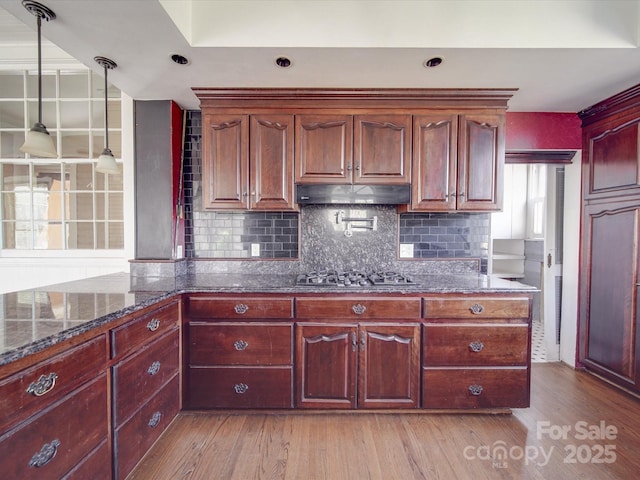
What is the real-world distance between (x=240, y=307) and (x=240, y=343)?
0.79ft

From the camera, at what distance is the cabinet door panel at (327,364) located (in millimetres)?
2018

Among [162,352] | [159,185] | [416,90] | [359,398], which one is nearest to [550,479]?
[359,398]

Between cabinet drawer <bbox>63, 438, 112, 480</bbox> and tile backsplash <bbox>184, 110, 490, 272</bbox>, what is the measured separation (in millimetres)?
1520

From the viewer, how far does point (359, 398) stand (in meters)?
2.03

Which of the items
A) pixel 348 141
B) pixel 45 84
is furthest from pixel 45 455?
pixel 45 84

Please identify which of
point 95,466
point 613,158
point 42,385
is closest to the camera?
point 42,385

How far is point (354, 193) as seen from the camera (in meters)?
2.31

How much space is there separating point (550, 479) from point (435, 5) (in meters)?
2.65

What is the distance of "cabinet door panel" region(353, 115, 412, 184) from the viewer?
89.0 inches

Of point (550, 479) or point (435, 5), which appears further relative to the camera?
point (435, 5)

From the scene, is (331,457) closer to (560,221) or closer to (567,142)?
(560,221)

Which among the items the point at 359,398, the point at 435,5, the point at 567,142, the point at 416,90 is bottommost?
the point at 359,398

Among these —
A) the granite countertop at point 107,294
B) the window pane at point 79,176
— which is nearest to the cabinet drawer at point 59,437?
the granite countertop at point 107,294

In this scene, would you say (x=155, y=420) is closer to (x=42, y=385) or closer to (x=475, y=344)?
(x=42, y=385)
